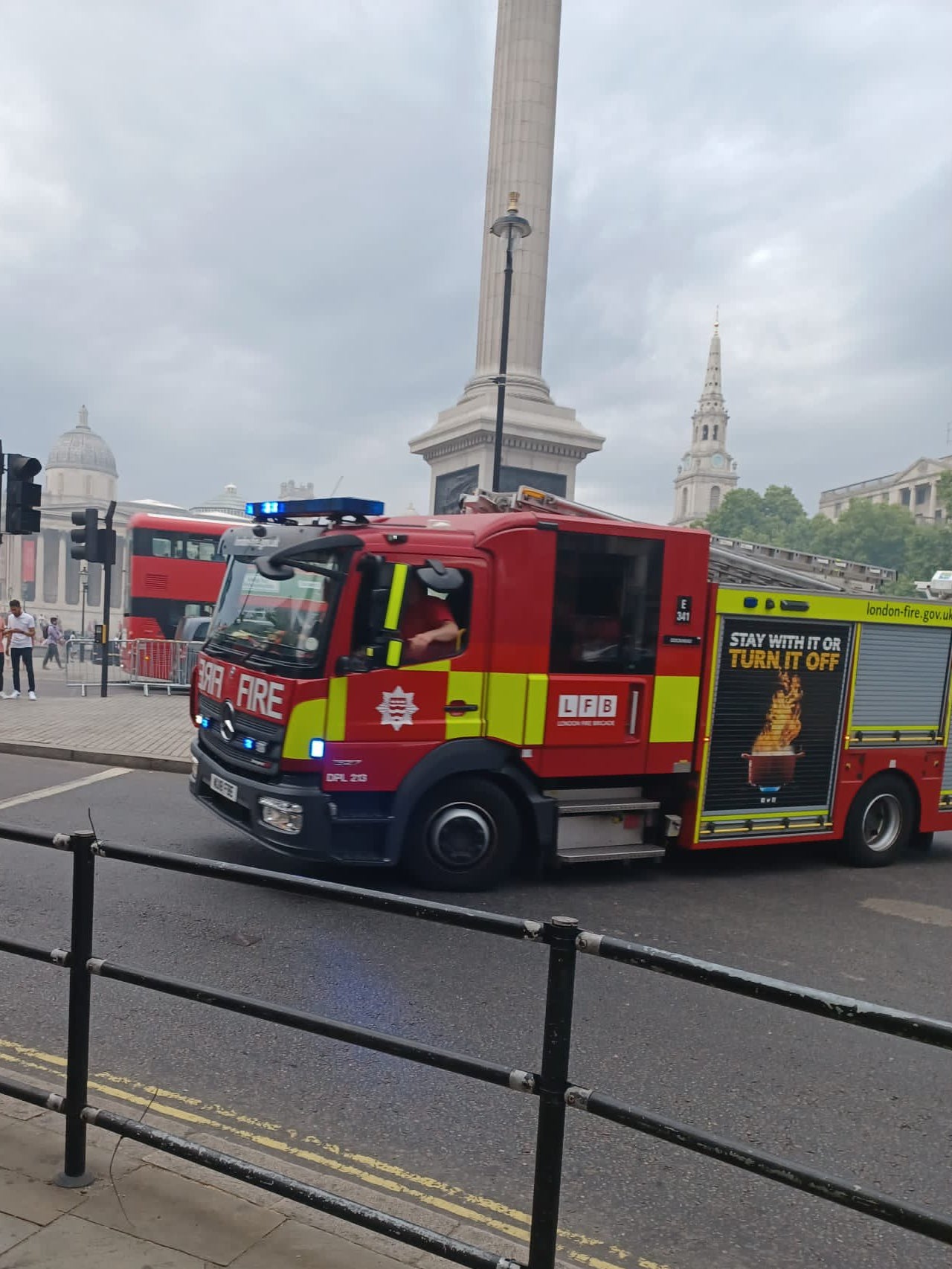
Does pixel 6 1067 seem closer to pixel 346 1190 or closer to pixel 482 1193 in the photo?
pixel 346 1190

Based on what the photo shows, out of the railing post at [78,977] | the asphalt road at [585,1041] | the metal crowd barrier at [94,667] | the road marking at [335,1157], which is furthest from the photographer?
the metal crowd barrier at [94,667]

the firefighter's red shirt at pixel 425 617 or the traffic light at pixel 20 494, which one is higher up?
the traffic light at pixel 20 494

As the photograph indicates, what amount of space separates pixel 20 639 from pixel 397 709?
13.5 m

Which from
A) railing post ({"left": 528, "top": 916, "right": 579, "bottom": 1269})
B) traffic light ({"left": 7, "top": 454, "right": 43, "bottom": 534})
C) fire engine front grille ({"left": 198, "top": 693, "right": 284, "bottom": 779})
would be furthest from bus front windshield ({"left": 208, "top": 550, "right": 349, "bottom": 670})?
traffic light ({"left": 7, "top": 454, "right": 43, "bottom": 534})

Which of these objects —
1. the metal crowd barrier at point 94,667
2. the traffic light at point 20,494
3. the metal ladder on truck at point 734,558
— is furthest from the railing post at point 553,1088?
the metal crowd barrier at point 94,667

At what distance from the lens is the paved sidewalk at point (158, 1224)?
7.87 feet

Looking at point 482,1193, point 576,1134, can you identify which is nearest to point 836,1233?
point 576,1134

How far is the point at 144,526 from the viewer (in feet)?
75.9

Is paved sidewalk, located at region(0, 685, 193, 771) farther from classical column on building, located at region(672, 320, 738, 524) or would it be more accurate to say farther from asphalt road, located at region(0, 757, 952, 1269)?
classical column on building, located at region(672, 320, 738, 524)

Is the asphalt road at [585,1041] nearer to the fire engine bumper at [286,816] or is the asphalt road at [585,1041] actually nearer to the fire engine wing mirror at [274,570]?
the fire engine bumper at [286,816]

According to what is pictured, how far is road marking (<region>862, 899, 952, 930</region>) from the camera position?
6.73 metres

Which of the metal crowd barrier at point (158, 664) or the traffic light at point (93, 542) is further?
the metal crowd barrier at point (158, 664)

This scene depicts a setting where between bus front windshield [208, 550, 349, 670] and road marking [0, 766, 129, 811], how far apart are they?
320cm

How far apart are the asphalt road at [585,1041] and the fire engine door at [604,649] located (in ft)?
3.60
